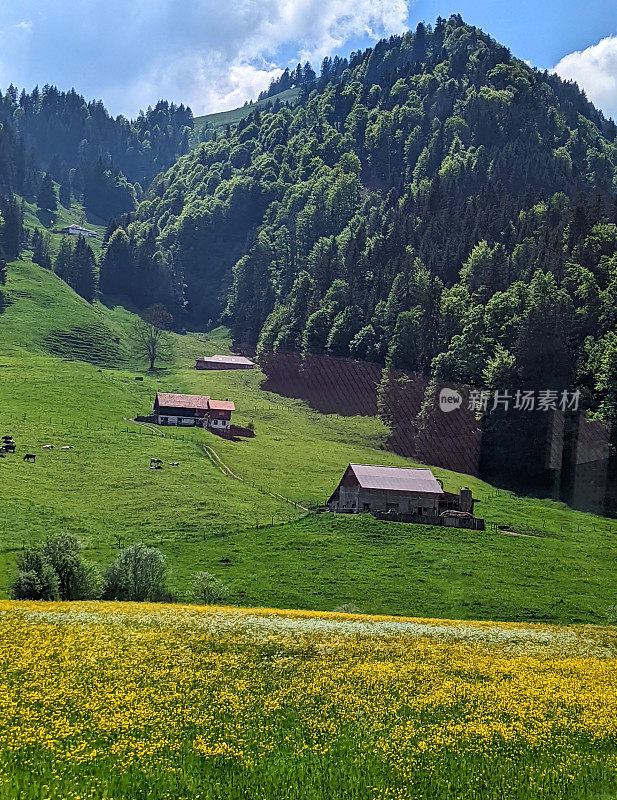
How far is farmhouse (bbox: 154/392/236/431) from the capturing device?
135 meters

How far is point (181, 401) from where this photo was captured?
456ft

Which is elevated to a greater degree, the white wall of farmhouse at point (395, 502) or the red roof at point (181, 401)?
the red roof at point (181, 401)

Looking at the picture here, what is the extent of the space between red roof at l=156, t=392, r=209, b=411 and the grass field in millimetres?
5213

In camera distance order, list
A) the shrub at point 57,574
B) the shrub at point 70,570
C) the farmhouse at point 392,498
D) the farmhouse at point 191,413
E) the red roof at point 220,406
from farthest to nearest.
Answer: the red roof at point 220,406 → the farmhouse at point 191,413 → the farmhouse at point 392,498 → the shrub at point 70,570 → the shrub at point 57,574

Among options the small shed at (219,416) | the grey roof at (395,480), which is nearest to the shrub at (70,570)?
the grey roof at (395,480)

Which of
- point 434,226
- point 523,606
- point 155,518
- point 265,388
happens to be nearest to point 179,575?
point 155,518

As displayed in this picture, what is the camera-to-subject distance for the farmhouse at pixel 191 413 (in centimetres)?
13525

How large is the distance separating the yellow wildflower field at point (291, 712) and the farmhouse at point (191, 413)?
312 feet

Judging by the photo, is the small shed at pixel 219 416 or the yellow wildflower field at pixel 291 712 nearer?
the yellow wildflower field at pixel 291 712

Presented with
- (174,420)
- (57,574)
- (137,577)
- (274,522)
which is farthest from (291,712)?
(174,420)

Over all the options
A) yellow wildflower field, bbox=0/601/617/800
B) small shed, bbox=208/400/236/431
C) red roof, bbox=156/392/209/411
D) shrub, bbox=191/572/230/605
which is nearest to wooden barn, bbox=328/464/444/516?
shrub, bbox=191/572/230/605

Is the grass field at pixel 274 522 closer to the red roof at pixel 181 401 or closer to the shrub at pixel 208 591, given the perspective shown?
the shrub at pixel 208 591

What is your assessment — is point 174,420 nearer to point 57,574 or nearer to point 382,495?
point 382,495

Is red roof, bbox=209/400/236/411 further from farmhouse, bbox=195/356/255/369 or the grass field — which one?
farmhouse, bbox=195/356/255/369
